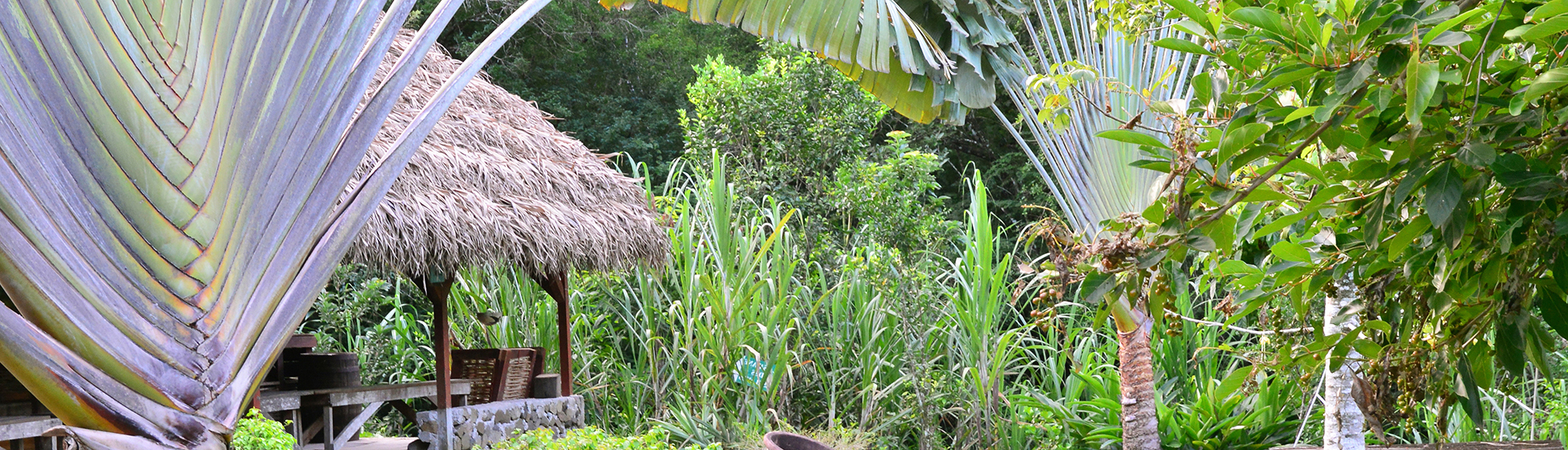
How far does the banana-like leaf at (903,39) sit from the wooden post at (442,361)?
1908mm

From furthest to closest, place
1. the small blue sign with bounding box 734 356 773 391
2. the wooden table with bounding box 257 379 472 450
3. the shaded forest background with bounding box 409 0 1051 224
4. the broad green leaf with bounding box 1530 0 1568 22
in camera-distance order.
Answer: the shaded forest background with bounding box 409 0 1051 224
the small blue sign with bounding box 734 356 773 391
the wooden table with bounding box 257 379 472 450
the broad green leaf with bounding box 1530 0 1568 22

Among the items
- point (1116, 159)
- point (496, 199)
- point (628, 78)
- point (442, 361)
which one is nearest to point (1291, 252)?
point (1116, 159)

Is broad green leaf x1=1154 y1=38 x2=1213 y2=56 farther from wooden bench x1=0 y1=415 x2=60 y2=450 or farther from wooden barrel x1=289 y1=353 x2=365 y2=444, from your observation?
wooden barrel x1=289 y1=353 x2=365 y2=444

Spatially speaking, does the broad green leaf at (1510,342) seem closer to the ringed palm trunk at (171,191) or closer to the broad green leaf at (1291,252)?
the broad green leaf at (1291,252)

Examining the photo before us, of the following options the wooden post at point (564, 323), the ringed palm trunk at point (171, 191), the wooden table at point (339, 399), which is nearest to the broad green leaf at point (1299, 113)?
the ringed palm trunk at point (171, 191)

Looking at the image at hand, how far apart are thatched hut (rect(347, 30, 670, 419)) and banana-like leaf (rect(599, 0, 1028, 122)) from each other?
48.7 inches

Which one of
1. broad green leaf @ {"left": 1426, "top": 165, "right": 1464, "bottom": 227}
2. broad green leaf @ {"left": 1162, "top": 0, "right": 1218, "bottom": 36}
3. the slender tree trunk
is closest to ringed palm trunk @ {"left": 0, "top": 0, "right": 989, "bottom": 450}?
broad green leaf @ {"left": 1162, "top": 0, "right": 1218, "bottom": 36}

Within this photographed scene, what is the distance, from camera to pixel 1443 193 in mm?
1041

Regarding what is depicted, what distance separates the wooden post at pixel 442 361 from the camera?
527 centimetres

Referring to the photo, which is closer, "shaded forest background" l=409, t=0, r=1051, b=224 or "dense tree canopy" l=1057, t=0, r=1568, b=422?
"dense tree canopy" l=1057, t=0, r=1568, b=422

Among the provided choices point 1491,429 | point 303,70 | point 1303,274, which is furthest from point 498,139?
point 1491,429

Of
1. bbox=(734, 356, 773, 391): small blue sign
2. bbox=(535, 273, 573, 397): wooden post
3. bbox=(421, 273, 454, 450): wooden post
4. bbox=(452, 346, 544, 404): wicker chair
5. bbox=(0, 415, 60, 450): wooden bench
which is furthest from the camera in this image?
bbox=(535, 273, 573, 397): wooden post

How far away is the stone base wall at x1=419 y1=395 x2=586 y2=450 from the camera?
5371 millimetres

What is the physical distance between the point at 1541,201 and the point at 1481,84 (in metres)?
0.18
